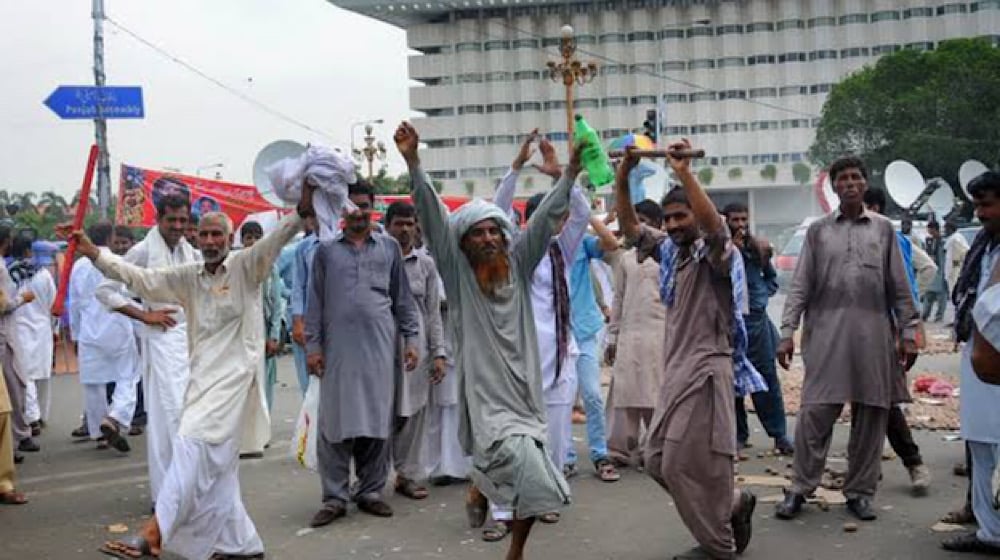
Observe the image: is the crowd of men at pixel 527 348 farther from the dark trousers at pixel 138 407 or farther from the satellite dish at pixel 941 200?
the satellite dish at pixel 941 200

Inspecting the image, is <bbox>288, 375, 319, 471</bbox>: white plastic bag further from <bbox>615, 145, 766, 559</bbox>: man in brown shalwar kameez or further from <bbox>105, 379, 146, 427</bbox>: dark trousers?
<bbox>105, 379, 146, 427</bbox>: dark trousers

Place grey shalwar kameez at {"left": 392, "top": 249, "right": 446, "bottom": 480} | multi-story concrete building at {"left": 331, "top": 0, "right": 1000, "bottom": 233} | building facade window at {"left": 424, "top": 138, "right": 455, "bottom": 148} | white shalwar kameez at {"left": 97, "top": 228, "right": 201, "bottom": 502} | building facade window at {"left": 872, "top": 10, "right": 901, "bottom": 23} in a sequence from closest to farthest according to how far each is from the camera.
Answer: white shalwar kameez at {"left": 97, "top": 228, "right": 201, "bottom": 502}
grey shalwar kameez at {"left": 392, "top": 249, "right": 446, "bottom": 480}
building facade window at {"left": 872, "top": 10, "right": 901, "bottom": 23}
multi-story concrete building at {"left": 331, "top": 0, "right": 1000, "bottom": 233}
building facade window at {"left": 424, "top": 138, "right": 455, "bottom": 148}

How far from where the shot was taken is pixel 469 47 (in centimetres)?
7925

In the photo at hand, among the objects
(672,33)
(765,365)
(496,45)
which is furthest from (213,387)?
(496,45)

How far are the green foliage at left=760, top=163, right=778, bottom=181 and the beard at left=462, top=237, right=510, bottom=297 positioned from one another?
69.9 meters

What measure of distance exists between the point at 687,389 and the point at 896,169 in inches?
1178

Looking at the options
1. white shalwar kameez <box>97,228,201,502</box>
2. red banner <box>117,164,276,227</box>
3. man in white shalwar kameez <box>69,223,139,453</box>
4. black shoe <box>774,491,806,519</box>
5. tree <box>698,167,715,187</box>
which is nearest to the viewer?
black shoe <box>774,491,806,519</box>

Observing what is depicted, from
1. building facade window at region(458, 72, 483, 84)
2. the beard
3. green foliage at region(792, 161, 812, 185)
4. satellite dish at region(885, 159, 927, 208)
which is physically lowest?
the beard

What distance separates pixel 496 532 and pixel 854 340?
7.03ft

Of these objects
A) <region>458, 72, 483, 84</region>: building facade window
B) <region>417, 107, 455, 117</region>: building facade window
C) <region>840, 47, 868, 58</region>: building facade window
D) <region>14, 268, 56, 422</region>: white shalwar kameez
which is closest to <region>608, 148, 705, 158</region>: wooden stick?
A: <region>14, 268, 56, 422</region>: white shalwar kameez

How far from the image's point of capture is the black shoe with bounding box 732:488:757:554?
18.0 ft

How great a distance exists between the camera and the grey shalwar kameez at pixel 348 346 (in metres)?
6.61

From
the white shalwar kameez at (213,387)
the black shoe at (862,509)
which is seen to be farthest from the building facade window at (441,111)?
the white shalwar kameez at (213,387)

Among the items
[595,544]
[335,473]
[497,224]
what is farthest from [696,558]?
[335,473]
